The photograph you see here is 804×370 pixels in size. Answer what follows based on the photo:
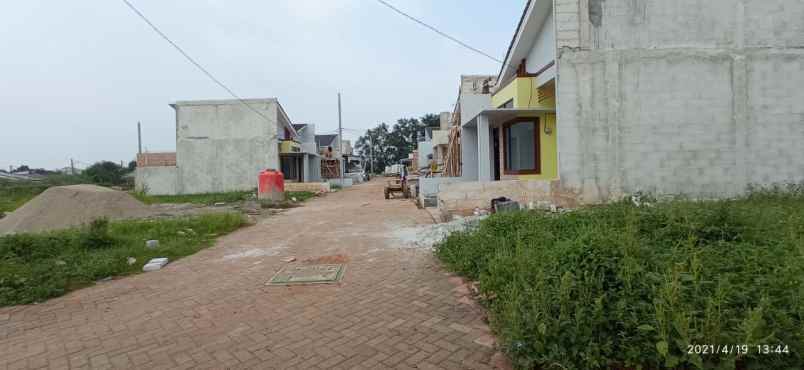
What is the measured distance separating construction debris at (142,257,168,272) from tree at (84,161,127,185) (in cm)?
3270

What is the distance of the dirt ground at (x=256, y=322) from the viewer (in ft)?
9.51

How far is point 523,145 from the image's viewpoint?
37.8 feet

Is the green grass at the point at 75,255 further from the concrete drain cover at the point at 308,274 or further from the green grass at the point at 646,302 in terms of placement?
the green grass at the point at 646,302

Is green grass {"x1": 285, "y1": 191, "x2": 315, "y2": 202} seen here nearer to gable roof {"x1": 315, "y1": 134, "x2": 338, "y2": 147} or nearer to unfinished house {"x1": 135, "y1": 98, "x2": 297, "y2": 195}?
unfinished house {"x1": 135, "y1": 98, "x2": 297, "y2": 195}

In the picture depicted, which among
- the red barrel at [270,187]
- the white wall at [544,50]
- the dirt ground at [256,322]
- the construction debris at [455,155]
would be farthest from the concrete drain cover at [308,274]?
the red barrel at [270,187]

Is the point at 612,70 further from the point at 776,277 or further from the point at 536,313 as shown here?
the point at 536,313

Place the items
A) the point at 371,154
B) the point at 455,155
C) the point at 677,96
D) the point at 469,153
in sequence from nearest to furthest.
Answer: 1. the point at 677,96
2. the point at 469,153
3. the point at 455,155
4. the point at 371,154

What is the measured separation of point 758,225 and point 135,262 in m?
7.98

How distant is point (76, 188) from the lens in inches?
451

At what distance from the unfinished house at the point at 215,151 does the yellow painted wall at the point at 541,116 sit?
16981mm

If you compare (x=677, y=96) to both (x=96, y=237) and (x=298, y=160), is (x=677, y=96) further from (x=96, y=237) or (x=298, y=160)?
(x=298, y=160)

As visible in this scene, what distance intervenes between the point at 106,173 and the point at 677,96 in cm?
3961

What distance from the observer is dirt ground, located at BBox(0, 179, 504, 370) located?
2898mm

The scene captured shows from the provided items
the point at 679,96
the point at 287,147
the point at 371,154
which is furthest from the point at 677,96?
the point at 371,154
